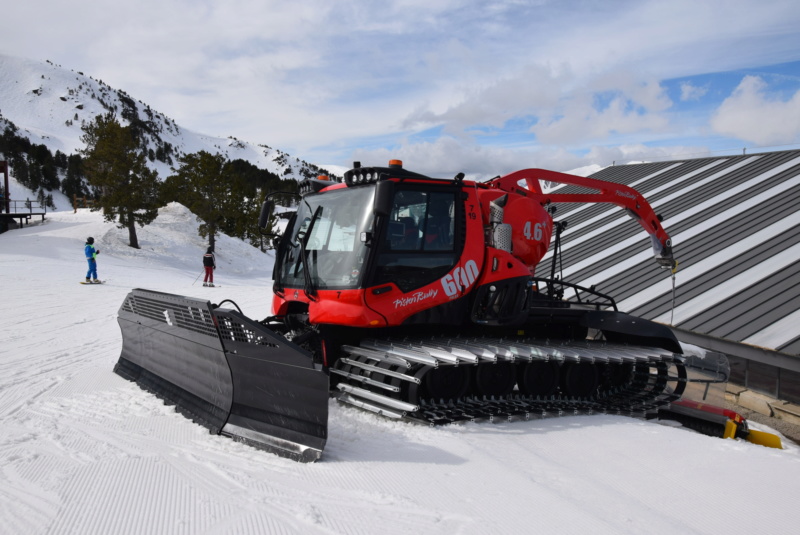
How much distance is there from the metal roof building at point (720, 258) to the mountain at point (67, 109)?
101 m

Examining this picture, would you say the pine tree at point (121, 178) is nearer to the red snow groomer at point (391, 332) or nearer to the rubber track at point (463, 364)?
the red snow groomer at point (391, 332)

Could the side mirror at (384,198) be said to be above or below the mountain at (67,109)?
below

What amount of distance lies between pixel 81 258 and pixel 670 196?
76.3 ft

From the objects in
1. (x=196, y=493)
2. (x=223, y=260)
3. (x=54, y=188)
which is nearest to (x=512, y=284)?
(x=196, y=493)

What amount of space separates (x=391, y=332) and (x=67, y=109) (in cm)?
15061

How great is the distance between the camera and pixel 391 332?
6.86 metres

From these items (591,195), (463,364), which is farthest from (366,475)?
(591,195)

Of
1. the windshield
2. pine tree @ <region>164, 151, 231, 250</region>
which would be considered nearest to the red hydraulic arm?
the windshield

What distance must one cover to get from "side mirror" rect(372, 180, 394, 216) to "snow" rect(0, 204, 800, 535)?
83.8 inches

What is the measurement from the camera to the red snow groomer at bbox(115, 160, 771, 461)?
5.15 meters

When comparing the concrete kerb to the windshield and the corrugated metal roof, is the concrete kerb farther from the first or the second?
the windshield

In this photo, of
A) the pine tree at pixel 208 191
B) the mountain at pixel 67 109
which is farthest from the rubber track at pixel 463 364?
the mountain at pixel 67 109

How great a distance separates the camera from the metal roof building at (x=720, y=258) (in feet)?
29.6

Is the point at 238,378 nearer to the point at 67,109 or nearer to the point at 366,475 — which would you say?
the point at 366,475
